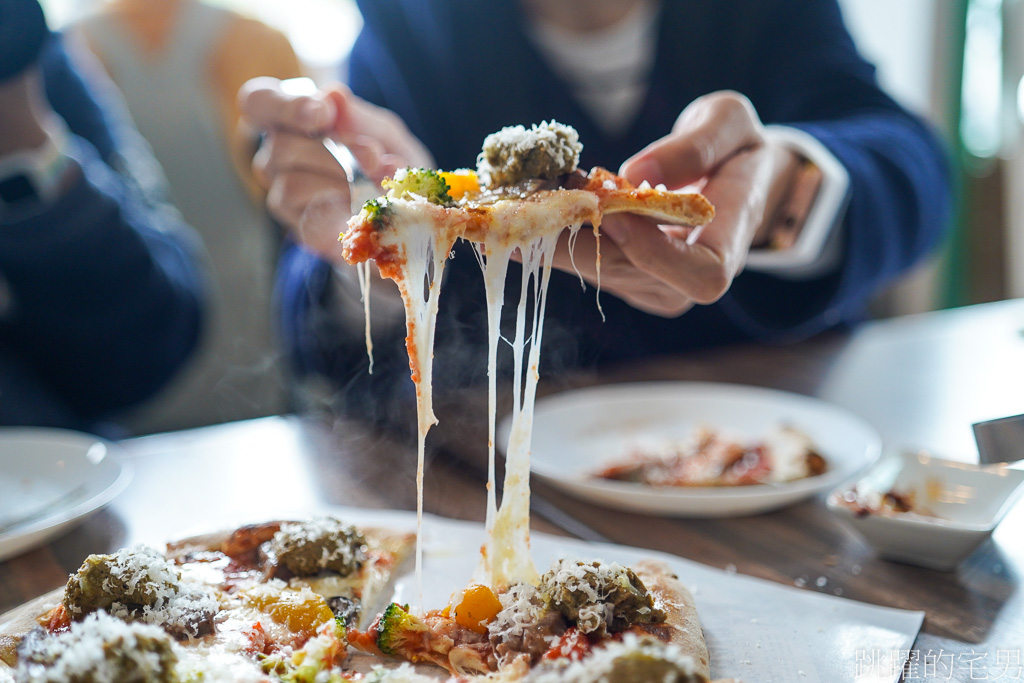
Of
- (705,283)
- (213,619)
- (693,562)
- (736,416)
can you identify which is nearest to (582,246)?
(705,283)

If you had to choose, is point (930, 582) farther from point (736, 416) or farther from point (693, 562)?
point (736, 416)

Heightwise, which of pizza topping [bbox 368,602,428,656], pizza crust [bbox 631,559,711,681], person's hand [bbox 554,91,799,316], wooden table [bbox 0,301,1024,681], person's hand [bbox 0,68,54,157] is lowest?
wooden table [bbox 0,301,1024,681]

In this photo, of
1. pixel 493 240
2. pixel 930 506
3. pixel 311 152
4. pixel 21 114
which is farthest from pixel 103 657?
pixel 21 114

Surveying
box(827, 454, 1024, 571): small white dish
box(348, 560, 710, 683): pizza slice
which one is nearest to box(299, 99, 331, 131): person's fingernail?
box(348, 560, 710, 683): pizza slice

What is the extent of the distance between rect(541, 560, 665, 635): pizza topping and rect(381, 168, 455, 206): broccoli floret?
0.82m

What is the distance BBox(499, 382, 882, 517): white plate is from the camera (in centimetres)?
221

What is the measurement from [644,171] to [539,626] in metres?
1.13

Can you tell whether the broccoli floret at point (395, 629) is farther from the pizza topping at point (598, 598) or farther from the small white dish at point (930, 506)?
the small white dish at point (930, 506)

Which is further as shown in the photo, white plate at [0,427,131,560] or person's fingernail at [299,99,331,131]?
person's fingernail at [299,99,331,131]

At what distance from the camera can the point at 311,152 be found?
2695 mm

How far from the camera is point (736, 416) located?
297 centimetres

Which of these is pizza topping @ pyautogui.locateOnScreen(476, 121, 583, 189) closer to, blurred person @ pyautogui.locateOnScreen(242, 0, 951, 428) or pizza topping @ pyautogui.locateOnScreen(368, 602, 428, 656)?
blurred person @ pyautogui.locateOnScreen(242, 0, 951, 428)

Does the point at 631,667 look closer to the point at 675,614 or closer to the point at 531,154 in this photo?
the point at 675,614

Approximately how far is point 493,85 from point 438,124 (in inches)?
15.7
